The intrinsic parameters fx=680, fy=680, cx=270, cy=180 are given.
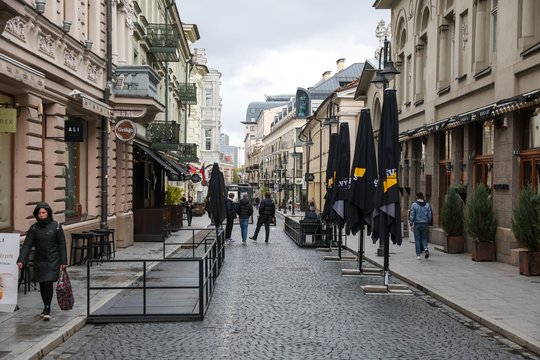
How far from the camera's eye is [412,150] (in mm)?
27781

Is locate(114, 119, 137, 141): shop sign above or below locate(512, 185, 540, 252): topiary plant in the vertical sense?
above

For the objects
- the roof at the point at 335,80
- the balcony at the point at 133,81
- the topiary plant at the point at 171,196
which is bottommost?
the topiary plant at the point at 171,196

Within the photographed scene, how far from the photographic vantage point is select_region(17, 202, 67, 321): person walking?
9.16m

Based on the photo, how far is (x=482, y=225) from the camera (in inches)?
663

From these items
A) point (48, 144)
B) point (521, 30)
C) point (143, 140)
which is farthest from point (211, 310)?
point (143, 140)

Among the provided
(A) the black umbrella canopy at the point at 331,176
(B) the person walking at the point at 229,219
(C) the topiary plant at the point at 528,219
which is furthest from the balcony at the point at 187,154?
(C) the topiary plant at the point at 528,219

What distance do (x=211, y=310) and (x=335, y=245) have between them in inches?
498

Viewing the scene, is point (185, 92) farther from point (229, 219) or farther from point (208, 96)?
point (208, 96)

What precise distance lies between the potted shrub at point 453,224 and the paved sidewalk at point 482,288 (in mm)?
572

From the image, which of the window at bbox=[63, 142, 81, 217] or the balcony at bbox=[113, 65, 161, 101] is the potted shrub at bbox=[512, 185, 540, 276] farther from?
the balcony at bbox=[113, 65, 161, 101]

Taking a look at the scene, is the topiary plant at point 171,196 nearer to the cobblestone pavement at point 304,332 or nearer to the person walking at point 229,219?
the person walking at point 229,219

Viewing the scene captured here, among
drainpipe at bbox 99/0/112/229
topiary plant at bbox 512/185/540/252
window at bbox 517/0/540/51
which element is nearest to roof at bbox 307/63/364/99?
drainpipe at bbox 99/0/112/229

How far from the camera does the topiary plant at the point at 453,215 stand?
64.1 feet

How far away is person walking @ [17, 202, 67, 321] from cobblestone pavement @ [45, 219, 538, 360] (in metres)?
0.75
